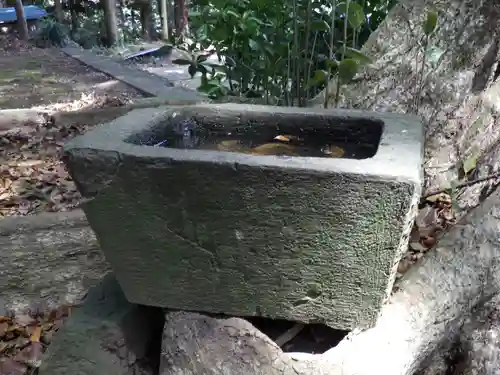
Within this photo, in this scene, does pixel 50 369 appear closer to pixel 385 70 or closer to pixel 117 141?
pixel 117 141

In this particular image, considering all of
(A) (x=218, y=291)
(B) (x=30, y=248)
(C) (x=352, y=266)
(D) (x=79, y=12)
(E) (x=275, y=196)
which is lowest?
(D) (x=79, y=12)

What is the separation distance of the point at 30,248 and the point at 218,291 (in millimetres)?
994

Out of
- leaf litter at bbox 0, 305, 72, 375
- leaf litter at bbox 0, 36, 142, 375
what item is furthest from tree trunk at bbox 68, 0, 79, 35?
leaf litter at bbox 0, 305, 72, 375

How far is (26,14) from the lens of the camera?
12000 mm

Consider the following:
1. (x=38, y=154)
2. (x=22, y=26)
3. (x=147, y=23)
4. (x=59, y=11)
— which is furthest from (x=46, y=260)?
(x=59, y=11)

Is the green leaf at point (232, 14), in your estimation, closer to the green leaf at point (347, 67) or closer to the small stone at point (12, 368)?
the green leaf at point (347, 67)

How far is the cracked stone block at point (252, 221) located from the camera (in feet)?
3.46

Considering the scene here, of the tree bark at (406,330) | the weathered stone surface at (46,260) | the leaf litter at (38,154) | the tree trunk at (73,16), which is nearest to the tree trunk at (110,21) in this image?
the tree trunk at (73,16)

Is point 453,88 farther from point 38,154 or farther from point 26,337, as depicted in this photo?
point 38,154

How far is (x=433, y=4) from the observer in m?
2.12

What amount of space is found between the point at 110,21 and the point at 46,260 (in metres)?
7.97

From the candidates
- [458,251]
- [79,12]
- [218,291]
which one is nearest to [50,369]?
[218,291]

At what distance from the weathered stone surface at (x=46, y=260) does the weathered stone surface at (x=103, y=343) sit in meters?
0.59

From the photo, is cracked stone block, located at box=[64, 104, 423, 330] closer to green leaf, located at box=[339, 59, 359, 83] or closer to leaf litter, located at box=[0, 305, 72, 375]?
green leaf, located at box=[339, 59, 359, 83]
